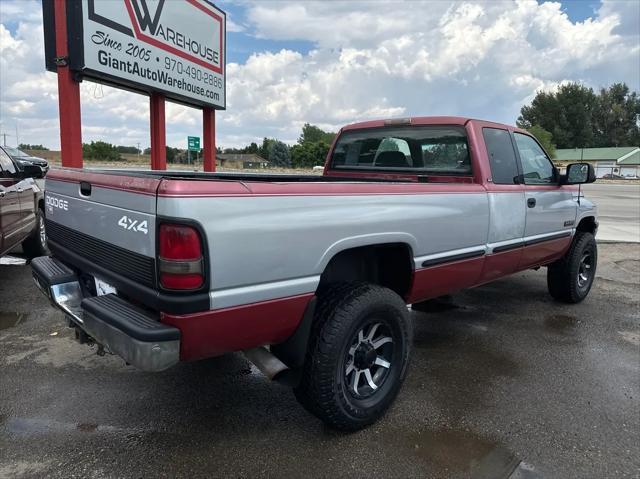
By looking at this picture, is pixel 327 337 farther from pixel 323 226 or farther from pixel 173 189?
pixel 173 189

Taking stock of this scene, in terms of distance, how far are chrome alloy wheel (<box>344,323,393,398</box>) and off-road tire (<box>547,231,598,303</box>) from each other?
3.33m

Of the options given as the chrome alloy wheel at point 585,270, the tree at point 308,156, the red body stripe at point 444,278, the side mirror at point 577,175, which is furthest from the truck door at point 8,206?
the tree at point 308,156

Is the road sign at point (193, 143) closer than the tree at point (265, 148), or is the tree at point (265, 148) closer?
the road sign at point (193, 143)

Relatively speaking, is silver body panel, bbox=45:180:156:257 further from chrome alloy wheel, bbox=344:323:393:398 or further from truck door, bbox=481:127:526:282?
truck door, bbox=481:127:526:282

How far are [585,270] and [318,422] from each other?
4323mm

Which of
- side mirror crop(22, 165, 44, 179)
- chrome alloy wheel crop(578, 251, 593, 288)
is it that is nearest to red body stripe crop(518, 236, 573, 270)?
chrome alloy wheel crop(578, 251, 593, 288)

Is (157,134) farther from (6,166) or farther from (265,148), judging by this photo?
(265,148)

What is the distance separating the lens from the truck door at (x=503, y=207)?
384 centimetres

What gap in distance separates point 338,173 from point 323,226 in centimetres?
253

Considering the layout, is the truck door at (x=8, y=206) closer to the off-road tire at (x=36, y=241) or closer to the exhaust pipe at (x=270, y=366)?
the off-road tire at (x=36, y=241)

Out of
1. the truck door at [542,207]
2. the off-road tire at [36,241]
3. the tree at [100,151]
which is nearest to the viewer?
the truck door at [542,207]

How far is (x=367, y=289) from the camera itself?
2.79 metres

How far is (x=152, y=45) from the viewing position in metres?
7.85

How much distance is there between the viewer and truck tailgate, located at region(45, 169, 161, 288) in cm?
218
